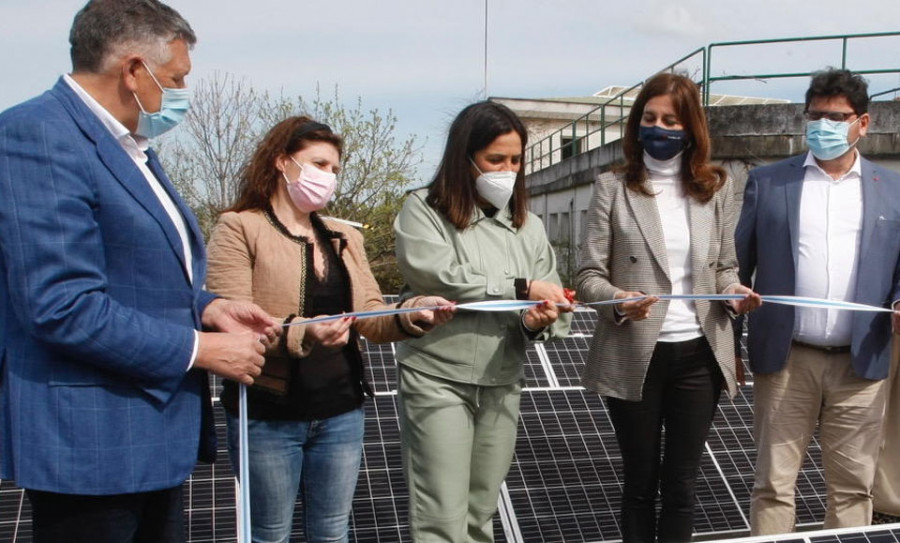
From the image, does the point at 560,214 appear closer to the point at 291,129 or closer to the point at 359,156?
the point at 359,156

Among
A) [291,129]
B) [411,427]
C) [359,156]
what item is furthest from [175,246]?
[359,156]

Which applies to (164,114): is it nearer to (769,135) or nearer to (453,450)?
(453,450)

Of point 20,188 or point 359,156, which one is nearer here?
point 20,188

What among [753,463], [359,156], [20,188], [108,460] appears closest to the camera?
[20,188]

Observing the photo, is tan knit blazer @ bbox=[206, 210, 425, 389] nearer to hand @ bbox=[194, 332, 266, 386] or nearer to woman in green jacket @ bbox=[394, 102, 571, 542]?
woman in green jacket @ bbox=[394, 102, 571, 542]

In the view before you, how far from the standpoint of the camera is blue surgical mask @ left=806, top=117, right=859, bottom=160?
3.59 metres

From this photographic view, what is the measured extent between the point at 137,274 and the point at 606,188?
2.00 m

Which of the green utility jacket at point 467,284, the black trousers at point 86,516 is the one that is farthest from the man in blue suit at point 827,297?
the black trousers at point 86,516

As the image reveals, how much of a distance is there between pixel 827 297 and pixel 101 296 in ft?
9.39

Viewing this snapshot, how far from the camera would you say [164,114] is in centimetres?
225

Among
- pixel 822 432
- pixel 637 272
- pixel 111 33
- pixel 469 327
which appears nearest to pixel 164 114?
pixel 111 33

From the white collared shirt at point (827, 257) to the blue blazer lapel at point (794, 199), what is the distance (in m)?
0.02

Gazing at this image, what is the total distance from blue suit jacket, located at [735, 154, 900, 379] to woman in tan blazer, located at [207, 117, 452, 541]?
1544mm

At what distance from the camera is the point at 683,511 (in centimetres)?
341
